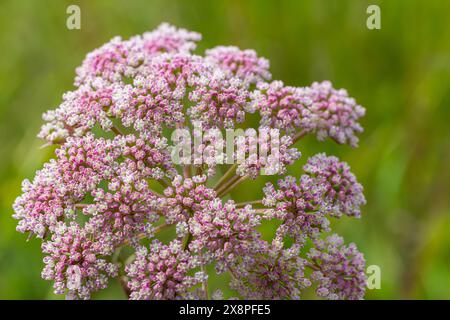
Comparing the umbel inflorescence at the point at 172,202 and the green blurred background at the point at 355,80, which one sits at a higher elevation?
the green blurred background at the point at 355,80

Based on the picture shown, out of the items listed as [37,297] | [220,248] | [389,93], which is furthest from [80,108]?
[389,93]

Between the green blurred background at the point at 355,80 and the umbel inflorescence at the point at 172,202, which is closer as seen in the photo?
the umbel inflorescence at the point at 172,202

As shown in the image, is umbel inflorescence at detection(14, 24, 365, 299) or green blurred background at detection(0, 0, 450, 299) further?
green blurred background at detection(0, 0, 450, 299)

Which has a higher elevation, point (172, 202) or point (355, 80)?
point (355, 80)

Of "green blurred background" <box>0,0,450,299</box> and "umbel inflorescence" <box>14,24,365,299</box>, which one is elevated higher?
"green blurred background" <box>0,0,450,299</box>

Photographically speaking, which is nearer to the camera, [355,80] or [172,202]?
[172,202]
